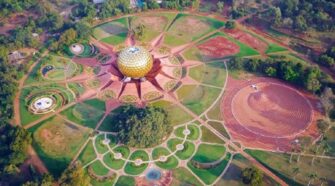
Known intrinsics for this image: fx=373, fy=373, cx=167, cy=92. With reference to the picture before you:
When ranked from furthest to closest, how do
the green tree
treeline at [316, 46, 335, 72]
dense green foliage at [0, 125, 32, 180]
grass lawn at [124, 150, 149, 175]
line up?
the green tree
treeline at [316, 46, 335, 72]
grass lawn at [124, 150, 149, 175]
dense green foliage at [0, 125, 32, 180]

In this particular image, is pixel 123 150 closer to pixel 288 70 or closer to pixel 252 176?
pixel 252 176

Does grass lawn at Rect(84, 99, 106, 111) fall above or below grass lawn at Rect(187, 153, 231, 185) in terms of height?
above

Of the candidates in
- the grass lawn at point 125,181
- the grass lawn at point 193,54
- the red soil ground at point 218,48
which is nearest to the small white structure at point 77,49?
the grass lawn at point 193,54

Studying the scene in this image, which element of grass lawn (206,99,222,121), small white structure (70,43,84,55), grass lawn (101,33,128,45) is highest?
grass lawn (101,33,128,45)

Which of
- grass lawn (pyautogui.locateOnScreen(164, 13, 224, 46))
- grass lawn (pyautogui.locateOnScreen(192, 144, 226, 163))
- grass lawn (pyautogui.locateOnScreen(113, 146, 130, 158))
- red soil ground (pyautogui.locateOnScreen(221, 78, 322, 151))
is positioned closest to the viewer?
grass lawn (pyautogui.locateOnScreen(192, 144, 226, 163))

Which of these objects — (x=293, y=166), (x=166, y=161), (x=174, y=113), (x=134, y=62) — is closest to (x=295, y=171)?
(x=293, y=166)

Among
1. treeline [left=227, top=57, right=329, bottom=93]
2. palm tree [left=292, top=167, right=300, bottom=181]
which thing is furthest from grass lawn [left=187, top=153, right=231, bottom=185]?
treeline [left=227, top=57, right=329, bottom=93]

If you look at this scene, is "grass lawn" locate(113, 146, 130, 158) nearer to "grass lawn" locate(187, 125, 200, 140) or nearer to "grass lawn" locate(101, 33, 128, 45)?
"grass lawn" locate(187, 125, 200, 140)
